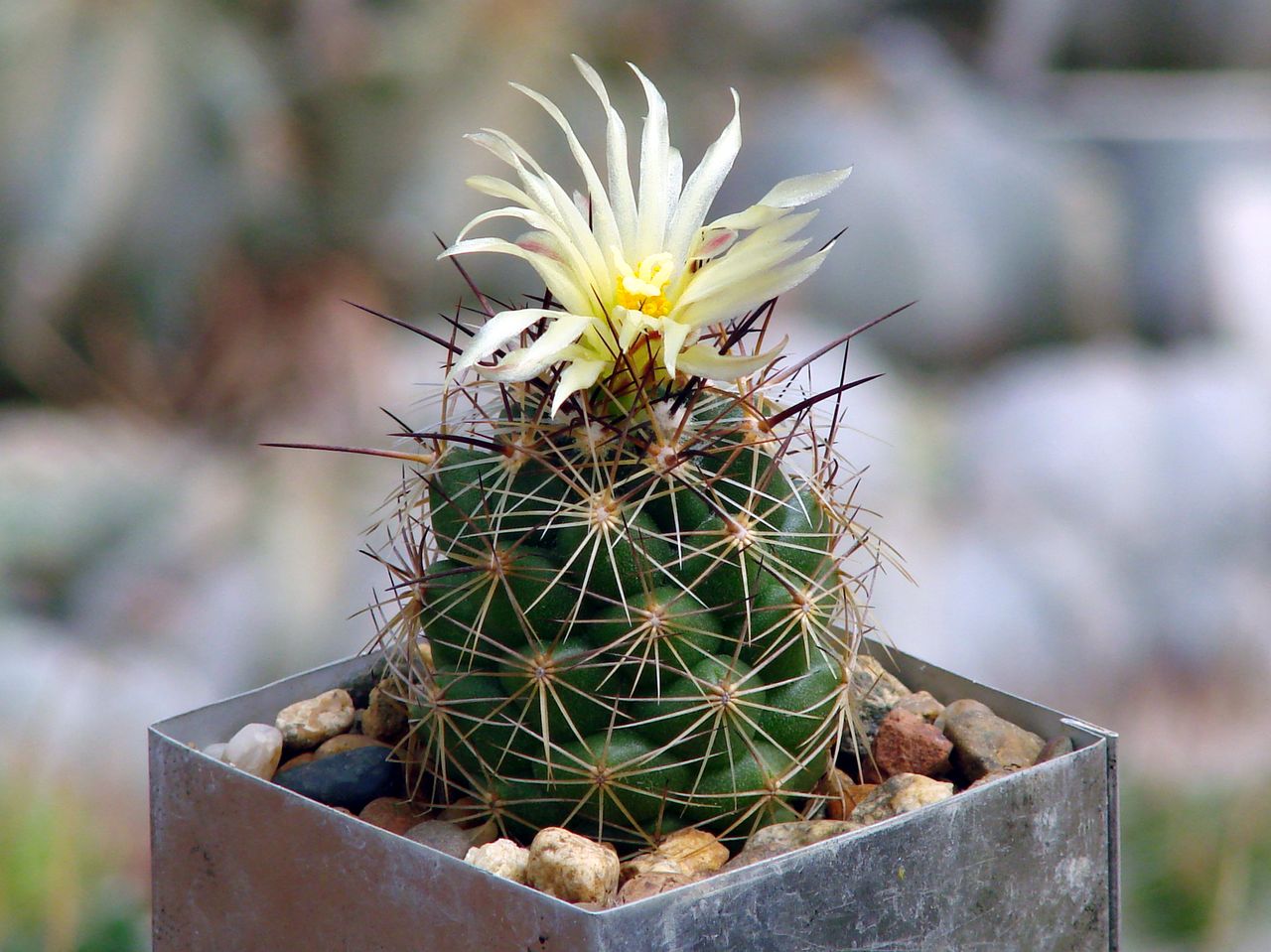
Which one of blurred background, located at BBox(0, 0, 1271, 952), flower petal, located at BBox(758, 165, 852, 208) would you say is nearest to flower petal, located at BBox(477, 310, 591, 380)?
flower petal, located at BBox(758, 165, 852, 208)

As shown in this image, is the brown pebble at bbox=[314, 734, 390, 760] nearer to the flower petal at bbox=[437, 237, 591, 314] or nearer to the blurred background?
the flower petal at bbox=[437, 237, 591, 314]

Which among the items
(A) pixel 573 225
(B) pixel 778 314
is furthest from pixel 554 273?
(B) pixel 778 314

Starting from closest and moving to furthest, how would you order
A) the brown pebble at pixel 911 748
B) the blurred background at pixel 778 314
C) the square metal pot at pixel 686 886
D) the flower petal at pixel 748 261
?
1. the square metal pot at pixel 686 886
2. the flower petal at pixel 748 261
3. the brown pebble at pixel 911 748
4. the blurred background at pixel 778 314

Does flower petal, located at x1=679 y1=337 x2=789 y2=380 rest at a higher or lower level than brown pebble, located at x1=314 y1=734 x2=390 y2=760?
higher

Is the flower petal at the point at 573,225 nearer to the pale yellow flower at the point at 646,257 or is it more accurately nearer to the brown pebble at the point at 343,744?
the pale yellow flower at the point at 646,257

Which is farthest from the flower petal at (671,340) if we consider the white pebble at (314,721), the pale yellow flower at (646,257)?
the white pebble at (314,721)

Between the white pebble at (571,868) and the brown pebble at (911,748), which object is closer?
the white pebble at (571,868)

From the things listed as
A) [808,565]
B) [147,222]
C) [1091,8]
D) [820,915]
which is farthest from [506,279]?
[820,915]
